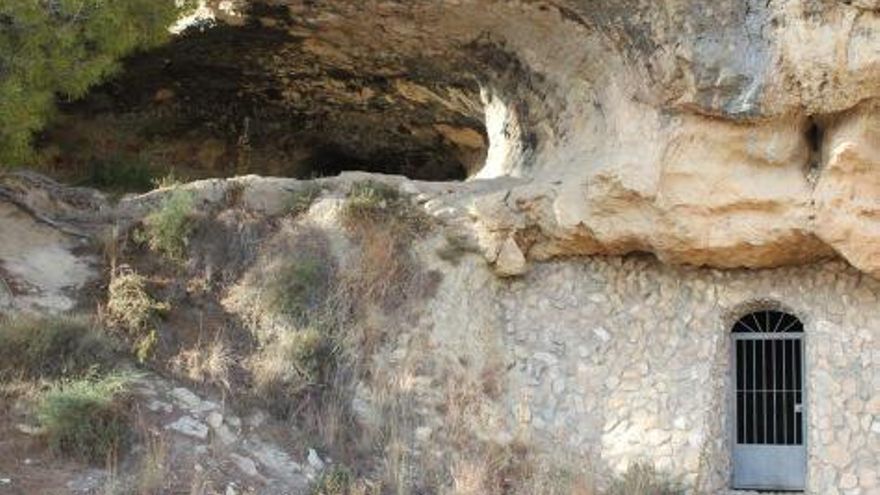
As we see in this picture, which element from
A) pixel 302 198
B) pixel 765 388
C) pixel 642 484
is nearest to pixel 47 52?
pixel 302 198

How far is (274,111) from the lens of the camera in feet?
51.4

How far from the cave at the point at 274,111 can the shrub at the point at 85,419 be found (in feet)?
16.1

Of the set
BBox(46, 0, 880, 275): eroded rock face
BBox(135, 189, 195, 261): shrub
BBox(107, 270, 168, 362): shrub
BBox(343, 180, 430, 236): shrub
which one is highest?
BBox(46, 0, 880, 275): eroded rock face

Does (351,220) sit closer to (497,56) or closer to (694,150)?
(497,56)

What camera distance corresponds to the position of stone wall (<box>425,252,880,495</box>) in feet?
36.7

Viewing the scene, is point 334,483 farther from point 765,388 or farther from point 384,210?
point 765,388

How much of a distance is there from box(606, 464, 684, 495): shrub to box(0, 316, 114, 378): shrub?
14.4 feet

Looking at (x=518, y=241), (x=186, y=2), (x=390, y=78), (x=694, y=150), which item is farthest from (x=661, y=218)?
(x=186, y=2)

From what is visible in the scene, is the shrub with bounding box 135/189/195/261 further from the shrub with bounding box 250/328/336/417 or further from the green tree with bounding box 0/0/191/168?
the shrub with bounding box 250/328/336/417

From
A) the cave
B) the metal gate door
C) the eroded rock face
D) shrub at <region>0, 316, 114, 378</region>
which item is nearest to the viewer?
shrub at <region>0, 316, 114, 378</region>

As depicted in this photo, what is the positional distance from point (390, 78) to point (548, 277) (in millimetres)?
3391

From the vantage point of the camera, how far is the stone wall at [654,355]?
1117 centimetres

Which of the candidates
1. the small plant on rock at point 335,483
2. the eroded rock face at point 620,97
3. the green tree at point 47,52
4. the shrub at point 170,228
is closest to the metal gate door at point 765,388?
the eroded rock face at point 620,97

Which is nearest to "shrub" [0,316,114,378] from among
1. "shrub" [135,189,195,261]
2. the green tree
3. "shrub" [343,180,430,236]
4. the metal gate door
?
"shrub" [135,189,195,261]
